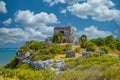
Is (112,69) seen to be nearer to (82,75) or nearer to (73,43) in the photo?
(82,75)

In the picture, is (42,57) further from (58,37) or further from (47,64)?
(58,37)

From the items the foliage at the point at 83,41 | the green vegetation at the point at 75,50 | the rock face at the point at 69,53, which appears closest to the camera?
the green vegetation at the point at 75,50

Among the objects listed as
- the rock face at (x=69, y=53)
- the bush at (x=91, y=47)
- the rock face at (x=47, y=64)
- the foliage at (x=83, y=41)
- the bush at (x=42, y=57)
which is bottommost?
the rock face at (x=47, y=64)

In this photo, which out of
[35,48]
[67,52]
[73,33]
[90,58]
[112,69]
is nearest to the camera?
[112,69]

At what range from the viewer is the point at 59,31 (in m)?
71.6

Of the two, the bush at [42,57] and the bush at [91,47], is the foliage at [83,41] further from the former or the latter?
the bush at [42,57]

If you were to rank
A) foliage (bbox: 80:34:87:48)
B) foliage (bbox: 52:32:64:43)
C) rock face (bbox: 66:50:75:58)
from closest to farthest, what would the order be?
rock face (bbox: 66:50:75:58) < foliage (bbox: 80:34:87:48) < foliage (bbox: 52:32:64:43)

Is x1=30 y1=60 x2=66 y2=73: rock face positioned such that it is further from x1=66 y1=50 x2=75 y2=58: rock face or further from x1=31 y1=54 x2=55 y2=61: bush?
x1=66 y1=50 x2=75 y2=58: rock face

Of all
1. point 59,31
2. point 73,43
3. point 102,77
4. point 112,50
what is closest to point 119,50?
point 112,50

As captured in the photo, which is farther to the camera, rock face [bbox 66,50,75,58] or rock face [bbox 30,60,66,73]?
rock face [bbox 66,50,75,58]

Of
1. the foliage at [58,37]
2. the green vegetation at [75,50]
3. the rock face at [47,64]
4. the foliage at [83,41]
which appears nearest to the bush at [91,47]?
the green vegetation at [75,50]

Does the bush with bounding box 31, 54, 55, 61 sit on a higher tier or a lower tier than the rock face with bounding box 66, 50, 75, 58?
lower

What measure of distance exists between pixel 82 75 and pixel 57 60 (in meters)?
26.8

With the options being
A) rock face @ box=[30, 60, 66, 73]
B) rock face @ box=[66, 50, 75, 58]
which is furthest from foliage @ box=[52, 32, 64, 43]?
rock face @ box=[30, 60, 66, 73]
